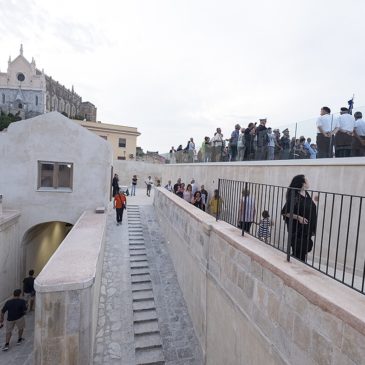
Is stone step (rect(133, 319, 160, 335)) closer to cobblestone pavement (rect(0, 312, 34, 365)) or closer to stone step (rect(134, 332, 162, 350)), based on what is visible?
stone step (rect(134, 332, 162, 350))

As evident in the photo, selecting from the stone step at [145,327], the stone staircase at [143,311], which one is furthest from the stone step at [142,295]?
the stone step at [145,327]

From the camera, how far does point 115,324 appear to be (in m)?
7.12

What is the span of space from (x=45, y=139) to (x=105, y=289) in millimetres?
7691

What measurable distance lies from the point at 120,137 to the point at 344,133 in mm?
34287

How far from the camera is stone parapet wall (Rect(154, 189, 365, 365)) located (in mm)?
2559

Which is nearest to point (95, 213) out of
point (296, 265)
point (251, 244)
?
point (251, 244)

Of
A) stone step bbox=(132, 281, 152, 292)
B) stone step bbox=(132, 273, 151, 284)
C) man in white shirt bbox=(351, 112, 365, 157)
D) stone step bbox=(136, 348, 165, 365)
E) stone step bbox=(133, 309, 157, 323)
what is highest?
man in white shirt bbox=(351, 112, 365, 157)

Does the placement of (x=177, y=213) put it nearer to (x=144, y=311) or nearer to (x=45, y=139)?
(x=144, y=311)

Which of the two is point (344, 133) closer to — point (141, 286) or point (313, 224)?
point (313, 224)

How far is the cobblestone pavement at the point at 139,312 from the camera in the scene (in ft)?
21.3

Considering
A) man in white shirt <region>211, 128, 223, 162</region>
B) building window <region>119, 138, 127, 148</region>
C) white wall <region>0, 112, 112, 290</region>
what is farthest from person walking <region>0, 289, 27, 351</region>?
building window <region>119, 138, 127, 148</region>

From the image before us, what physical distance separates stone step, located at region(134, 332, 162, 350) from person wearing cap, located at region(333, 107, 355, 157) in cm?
610

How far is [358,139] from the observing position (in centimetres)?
584

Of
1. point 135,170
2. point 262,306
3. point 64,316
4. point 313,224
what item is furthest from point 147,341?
point 135,170
